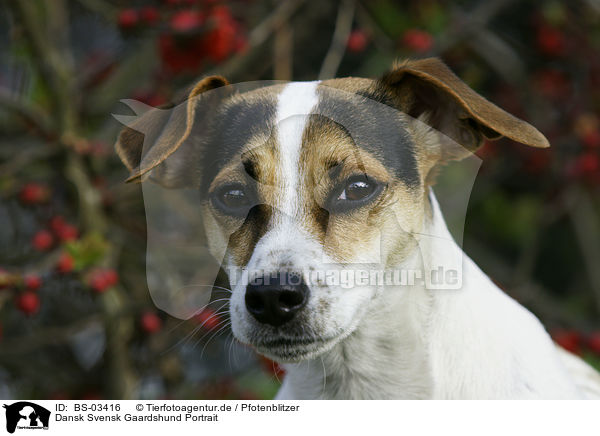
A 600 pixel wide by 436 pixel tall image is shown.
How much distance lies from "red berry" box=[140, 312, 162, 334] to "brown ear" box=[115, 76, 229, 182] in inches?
40.6

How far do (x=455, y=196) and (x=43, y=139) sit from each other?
195 cm

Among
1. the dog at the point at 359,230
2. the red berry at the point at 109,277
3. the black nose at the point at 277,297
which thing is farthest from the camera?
the red berry at the point at 109,277

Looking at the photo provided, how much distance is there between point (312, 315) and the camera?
5.22ft

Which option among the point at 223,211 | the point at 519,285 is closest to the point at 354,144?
the point at 223,211

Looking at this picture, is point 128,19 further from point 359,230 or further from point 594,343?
point 594,343

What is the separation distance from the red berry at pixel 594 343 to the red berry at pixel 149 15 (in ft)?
7.81

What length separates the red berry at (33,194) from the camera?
9.19 feet

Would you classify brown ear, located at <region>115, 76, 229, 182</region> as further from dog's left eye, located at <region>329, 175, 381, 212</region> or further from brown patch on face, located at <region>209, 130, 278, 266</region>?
dog's left eye, located at <region>329, 175, 381, 212</region>

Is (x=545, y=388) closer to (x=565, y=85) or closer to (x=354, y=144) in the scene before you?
(x=354, y=144)

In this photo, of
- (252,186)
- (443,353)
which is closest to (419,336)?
(443,353)

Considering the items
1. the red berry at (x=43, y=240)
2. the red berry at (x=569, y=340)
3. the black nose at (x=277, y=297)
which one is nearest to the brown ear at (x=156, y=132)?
the black nose at (x=277, y=297)

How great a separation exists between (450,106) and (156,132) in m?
0.87
